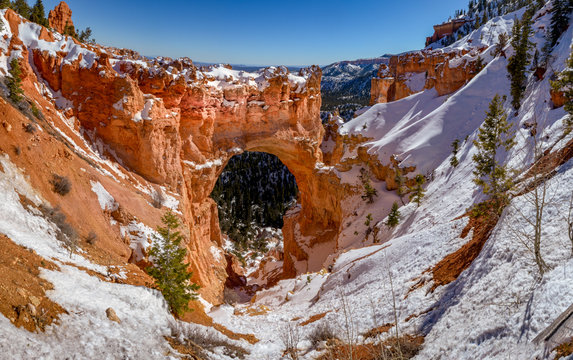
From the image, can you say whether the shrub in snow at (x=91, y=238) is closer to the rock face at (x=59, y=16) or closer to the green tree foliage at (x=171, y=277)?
the green tree foliage at (x=171, y=277)

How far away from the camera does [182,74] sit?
30.7 meters

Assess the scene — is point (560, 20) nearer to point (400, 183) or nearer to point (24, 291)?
point (400, 183)

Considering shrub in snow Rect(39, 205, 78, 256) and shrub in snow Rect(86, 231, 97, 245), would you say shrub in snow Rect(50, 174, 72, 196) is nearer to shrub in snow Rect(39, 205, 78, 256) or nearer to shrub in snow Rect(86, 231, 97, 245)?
→ shrub in snow Rect(39, 205, 78, 256)

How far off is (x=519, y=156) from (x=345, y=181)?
75.3ft

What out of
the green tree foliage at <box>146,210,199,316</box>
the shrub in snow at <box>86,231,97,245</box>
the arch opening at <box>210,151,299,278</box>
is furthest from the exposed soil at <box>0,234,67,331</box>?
the arch opening at <box>210,151,299,278</box>

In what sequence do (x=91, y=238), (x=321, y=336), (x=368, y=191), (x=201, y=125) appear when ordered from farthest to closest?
(x=368, y=191), (x=201, y=125), (x=91, y=238), (x=321, y=336)

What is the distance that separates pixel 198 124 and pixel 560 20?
38046mm

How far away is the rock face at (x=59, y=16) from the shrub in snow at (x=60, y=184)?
1895 inches

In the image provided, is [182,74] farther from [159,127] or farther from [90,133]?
[90,133]

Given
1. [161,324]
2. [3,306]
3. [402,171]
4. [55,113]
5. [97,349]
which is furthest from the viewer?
[402,171]

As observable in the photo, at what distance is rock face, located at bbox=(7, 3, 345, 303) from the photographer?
78.8ft

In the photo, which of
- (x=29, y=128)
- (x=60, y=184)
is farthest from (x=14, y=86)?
(x=60, y=184)

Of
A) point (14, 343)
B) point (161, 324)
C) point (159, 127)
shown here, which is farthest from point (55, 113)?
point (14, 343)

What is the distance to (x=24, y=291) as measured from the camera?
735cm
